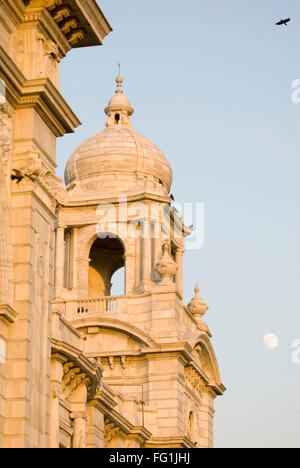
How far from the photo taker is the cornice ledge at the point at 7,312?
28.9 metres

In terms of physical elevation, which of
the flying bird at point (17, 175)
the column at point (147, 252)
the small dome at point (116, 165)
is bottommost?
the flying bird at point (17, 175)

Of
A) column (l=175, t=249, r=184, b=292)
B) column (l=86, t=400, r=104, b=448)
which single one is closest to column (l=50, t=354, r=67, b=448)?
column (l=86, t=400, r=104, b=448)

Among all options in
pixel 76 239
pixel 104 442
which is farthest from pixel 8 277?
pixel 76 239

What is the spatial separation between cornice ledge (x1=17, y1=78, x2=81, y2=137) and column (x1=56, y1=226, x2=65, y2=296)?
23740 mm

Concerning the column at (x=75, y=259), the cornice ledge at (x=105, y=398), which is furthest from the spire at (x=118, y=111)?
the cornice ledge at (x=105, y=398)

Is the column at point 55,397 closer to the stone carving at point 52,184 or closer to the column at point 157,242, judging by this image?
the stone carving at point 52,184

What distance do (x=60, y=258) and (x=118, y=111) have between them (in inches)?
372

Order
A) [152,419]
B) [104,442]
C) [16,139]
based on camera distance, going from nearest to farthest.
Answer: [16,139] < [104,442] < [152,419]

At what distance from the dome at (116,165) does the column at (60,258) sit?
2.60 meters

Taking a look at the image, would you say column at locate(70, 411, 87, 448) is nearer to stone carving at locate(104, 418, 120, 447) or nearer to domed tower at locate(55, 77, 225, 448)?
stone carving at locate(104, 418, 120, 447)

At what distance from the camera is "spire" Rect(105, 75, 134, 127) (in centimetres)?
6259

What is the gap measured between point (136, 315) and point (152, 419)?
5059 mm

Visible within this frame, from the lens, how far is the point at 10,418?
1135 inches
